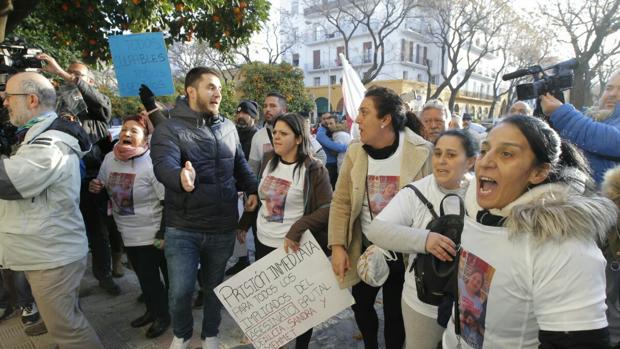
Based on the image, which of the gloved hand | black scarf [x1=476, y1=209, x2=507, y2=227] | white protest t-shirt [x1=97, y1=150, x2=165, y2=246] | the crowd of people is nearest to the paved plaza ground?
the crowd of people

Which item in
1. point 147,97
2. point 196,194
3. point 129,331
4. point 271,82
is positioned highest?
point 271,82

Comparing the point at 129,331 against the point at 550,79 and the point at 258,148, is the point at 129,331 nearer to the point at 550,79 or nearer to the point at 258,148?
the point at 258,148

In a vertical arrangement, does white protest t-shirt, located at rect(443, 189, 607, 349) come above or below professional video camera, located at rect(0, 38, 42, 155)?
below

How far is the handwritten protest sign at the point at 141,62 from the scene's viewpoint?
9.15 feet

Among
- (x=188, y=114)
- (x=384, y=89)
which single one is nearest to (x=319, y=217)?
(x=384, y=89)

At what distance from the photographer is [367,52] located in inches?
1559

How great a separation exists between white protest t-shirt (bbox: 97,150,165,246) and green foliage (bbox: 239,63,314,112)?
12745 millimetres

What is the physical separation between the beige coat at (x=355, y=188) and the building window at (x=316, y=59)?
43.1 meters

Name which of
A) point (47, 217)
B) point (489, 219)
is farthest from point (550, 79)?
point (47, 217)

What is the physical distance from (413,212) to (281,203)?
1.03m

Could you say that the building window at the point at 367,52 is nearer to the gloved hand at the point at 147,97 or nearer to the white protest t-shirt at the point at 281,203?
the gloved hand at the point at 147,97

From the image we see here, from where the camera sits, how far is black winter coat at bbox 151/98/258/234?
2.36 meters

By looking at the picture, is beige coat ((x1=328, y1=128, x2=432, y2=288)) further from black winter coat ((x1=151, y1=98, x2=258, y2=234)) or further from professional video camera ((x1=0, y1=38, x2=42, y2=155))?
professional video camera ((x1=0, y1=38, x2=42, y2=155))

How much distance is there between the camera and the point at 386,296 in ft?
7.91
